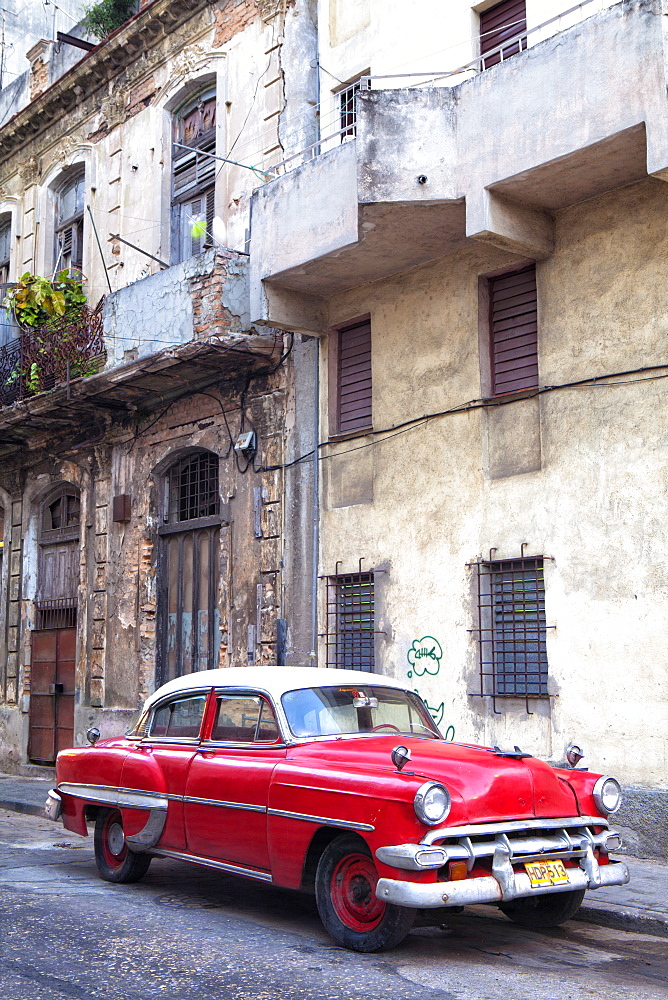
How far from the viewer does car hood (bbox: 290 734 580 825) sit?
19.0ft

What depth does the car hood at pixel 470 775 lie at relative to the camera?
5789 millimetres

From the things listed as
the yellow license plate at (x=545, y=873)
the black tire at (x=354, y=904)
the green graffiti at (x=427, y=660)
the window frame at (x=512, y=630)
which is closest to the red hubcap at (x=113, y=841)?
the black tire at (x=354, y=904)

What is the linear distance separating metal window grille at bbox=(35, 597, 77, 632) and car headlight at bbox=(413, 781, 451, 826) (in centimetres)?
1190

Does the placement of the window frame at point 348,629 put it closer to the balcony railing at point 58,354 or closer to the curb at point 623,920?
the curb at point 623,920

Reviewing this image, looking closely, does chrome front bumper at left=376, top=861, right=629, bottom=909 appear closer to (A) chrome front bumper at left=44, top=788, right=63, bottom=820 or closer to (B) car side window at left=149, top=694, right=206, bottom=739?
(B) car side window at left=149, top=694, right=206, bottom=739

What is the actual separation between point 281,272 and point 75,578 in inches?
275

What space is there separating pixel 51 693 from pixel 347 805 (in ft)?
39.1

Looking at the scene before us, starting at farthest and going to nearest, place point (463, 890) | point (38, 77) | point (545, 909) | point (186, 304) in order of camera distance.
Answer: point (38, 77)
point (186, 304)
point (545, 909)
point (463, 890)

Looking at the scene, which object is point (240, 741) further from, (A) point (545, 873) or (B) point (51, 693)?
(B) point (51, 693)

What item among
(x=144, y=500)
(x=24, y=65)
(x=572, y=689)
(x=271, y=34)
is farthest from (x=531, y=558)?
(x=24, y=65)

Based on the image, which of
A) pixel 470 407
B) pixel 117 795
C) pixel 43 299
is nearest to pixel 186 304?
pixel 43 299

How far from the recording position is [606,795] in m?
6.51

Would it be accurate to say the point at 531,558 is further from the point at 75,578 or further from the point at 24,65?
the point at 24,65

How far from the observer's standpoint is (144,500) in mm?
15203
